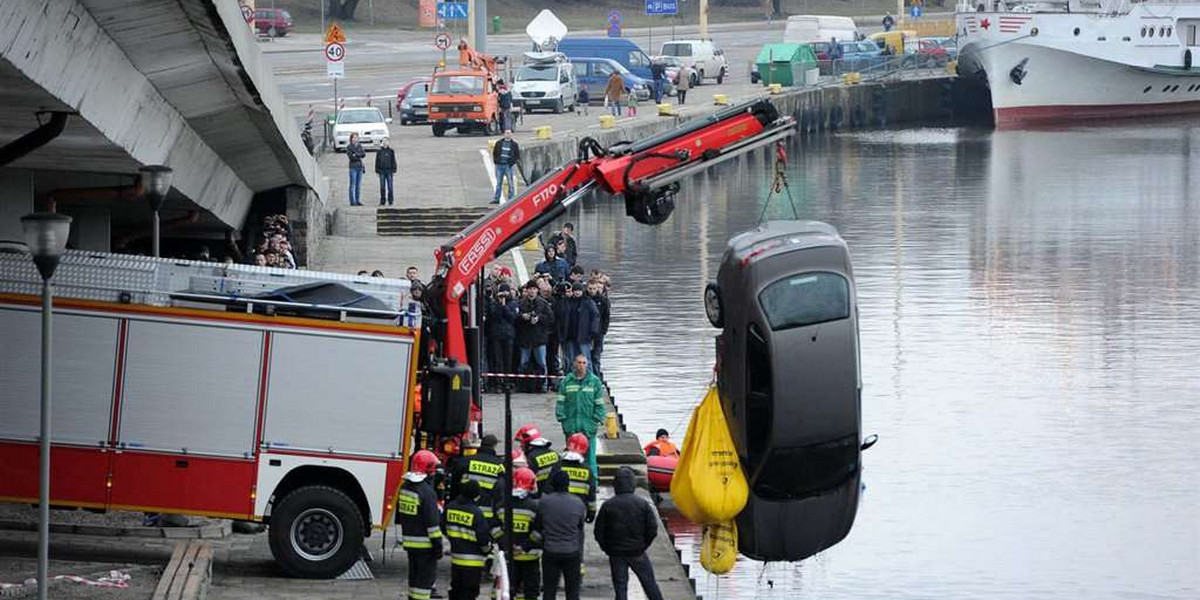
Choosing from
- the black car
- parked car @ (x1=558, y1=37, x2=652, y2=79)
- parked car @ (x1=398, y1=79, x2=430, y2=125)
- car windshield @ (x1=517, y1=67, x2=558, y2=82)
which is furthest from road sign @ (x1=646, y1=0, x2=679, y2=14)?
the black car

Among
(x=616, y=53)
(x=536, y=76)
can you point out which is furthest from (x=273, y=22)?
(x=536, y=76)

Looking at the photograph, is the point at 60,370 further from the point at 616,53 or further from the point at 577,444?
the point at 616,53

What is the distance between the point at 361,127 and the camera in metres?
55.9

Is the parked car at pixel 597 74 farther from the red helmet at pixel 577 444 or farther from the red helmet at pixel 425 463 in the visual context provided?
the red helmet at pixel 425 463

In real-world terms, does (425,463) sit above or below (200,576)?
above

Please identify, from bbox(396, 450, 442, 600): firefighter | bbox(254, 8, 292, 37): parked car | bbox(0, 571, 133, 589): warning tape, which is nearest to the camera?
bbox(0, 571, 133, 589): warning tape

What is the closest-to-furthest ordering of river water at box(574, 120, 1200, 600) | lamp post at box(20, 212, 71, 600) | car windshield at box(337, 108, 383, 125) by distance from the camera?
lamp post at box(20, 212, 71, 600)
river water at box(574, 120, 1200, 600)
car windshield at box(337, 108, 383, 125)

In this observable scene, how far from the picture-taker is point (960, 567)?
23.6 metres

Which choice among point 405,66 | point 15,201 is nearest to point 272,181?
point 15,201

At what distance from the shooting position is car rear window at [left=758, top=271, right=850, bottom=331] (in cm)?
2014

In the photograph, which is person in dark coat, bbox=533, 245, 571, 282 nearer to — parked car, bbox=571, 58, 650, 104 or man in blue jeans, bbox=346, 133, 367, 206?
man in blue jeans, bbox=346, 133, 367, 206

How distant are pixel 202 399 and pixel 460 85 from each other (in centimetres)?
4186

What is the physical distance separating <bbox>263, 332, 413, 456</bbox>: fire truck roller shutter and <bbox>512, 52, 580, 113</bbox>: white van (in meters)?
49.4

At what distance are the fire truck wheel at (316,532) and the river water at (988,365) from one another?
16.7 feet
